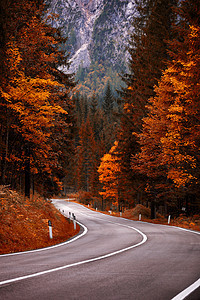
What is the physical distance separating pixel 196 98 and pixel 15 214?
446 inches

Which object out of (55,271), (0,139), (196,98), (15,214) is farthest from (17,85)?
(55,271)

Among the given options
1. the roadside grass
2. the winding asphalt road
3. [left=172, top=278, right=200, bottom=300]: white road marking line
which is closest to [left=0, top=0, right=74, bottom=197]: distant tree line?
the roadside grass

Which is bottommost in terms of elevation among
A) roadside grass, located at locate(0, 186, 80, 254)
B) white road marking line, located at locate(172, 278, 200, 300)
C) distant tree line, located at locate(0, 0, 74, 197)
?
roadside grass, located at locate(0, 186, 80, 254)

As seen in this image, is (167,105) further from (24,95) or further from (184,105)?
(24,95)

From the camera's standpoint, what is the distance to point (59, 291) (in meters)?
4.71

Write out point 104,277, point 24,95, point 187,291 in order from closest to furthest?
point 187,291 → point 104,277 → point 24,95

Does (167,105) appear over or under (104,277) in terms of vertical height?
over

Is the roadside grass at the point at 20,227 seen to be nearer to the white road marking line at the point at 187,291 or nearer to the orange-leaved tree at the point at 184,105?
the white road marking line at the point at 187,291

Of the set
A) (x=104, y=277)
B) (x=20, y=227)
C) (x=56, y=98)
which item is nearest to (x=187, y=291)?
(x=104, y=277)

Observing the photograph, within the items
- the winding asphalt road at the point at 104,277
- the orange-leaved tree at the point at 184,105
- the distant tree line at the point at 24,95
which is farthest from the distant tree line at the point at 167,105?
the winding asphalt road at the point at 104,277

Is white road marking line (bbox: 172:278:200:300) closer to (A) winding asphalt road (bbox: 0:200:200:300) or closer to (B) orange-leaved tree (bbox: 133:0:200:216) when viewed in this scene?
(A) winding asphalt road (bbox: 0:200:200:300)

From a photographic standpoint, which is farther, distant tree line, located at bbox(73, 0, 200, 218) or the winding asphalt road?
distant tree line, located at bbox(73, 0, 200, 218)

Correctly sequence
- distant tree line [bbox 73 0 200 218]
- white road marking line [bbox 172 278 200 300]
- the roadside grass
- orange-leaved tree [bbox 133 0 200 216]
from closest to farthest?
white road marking line [bbox 172 278 200 300] < the roadside grass < orange-leaved tree [bbox 133 0 200 216] < distant tree line [bbox 73 0 200 218]

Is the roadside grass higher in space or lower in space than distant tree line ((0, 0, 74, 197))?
lower
